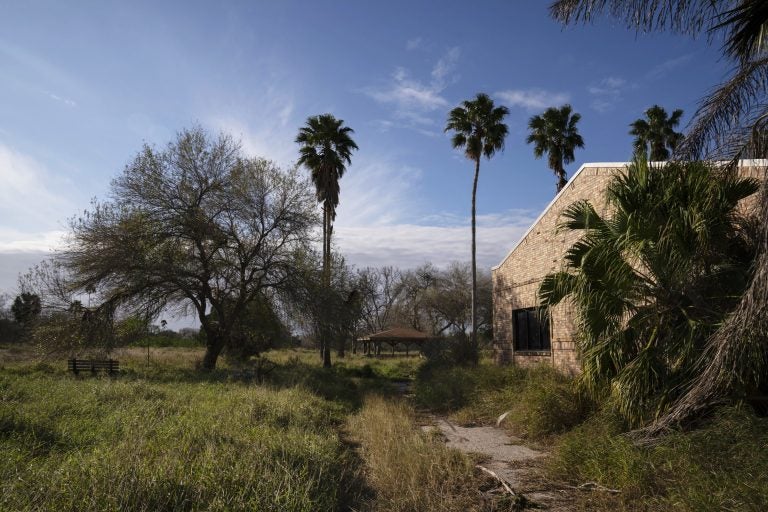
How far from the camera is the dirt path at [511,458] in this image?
20.2 ft

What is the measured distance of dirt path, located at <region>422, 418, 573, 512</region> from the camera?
616 cm

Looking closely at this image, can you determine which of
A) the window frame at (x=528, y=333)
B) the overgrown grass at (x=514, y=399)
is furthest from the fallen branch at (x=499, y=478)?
the window frame at (x=528, y=333)

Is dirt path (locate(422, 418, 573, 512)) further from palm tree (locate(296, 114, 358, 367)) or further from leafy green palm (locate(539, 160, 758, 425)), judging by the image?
palm tree (locate(296, 114, 358, 367))

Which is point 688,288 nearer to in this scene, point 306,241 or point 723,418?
point 723,418

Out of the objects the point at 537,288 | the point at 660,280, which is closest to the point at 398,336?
the point at 537,288

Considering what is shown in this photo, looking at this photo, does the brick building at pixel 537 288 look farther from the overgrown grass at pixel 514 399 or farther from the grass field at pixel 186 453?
the grass field at pixel 186 453

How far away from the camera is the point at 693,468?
17.3 ft

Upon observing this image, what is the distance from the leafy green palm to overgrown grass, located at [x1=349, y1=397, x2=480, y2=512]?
2445 millimetres

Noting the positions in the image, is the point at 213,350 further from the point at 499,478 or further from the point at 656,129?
the point at 656,129

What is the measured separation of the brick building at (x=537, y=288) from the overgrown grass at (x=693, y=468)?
17.7 ft

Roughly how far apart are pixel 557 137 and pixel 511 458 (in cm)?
2410

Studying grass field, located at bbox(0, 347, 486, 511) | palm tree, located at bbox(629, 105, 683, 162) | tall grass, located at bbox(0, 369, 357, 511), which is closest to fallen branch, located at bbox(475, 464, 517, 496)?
grass field, located at bbox(0, 347, 486, 511)

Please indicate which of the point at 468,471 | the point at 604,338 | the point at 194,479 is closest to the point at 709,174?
the point at 604,338

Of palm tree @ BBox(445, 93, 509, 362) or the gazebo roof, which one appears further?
the gazebo roof
